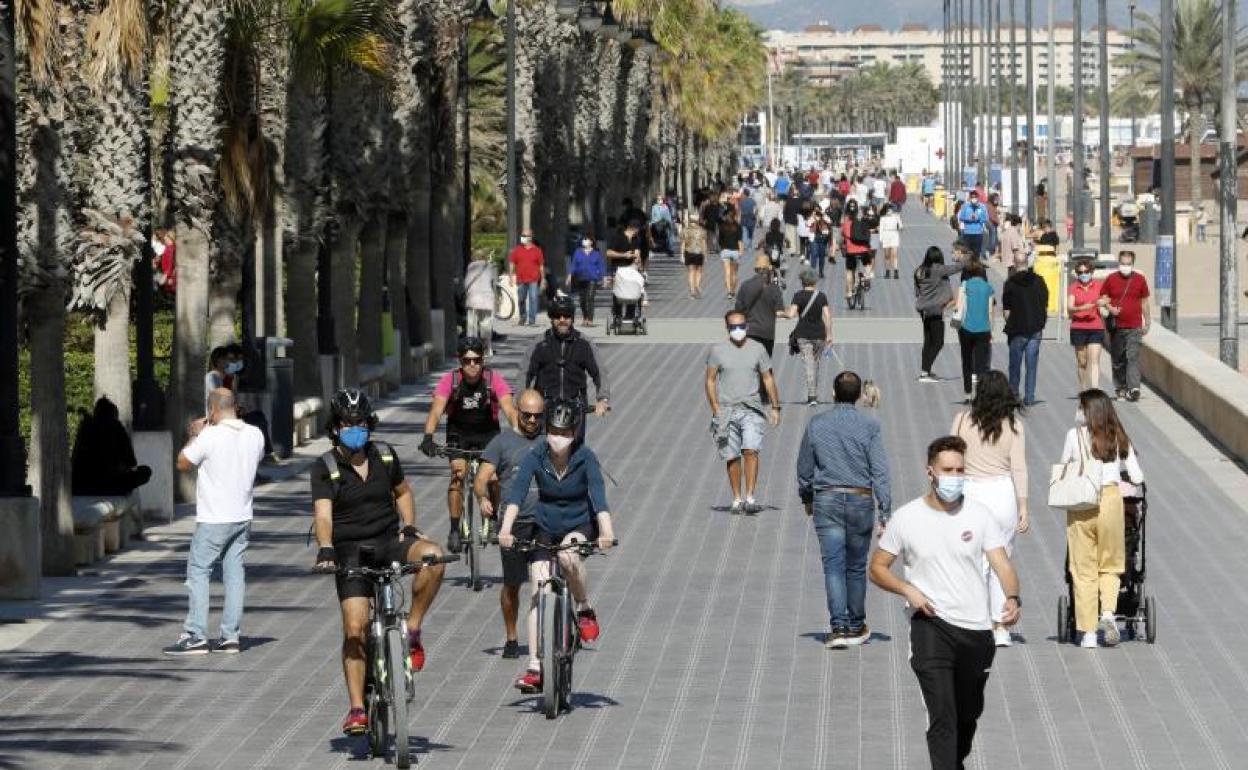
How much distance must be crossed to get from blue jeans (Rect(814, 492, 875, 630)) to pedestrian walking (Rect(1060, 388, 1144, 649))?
1.21 metres

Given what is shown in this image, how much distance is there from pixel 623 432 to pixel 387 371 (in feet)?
20.6

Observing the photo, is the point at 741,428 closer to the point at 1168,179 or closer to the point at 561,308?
the point at 561,308

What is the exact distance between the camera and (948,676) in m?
11.3

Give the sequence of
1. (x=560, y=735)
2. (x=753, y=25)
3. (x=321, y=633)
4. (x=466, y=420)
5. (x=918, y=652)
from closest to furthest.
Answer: (x=918, y=652) < (x=560, y=735) < (x=321, y=633) < (x=466, y=420) < (x=753, y=25)

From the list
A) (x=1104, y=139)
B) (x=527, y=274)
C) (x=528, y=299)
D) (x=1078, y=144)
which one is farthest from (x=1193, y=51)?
(x=527, y=274)

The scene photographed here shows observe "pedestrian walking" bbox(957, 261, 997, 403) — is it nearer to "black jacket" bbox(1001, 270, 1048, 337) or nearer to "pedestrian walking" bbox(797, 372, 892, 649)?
"black jacket" bbox(1001, 270, 1048, 337)

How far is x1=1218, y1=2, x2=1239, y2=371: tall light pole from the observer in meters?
33.8

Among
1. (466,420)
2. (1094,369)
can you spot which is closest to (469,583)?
(466,420)

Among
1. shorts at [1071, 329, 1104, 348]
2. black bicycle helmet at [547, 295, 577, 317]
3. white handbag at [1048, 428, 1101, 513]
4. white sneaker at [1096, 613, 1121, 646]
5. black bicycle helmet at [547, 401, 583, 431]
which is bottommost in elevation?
white sneaker at [1096, 613, 1121, 646]

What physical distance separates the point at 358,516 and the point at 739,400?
9436 mm

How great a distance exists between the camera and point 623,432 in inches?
1177

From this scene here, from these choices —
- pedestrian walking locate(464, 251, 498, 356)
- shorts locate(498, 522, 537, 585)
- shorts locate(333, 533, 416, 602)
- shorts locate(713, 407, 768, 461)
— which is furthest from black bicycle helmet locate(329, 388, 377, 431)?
pedestrian walking locate(464, 251, 498, 356)

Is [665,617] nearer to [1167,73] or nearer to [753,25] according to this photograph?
[1167,73]

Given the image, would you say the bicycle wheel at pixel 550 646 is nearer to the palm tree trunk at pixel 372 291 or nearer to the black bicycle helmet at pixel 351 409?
the black bicycle helmet at pixel 351 409
